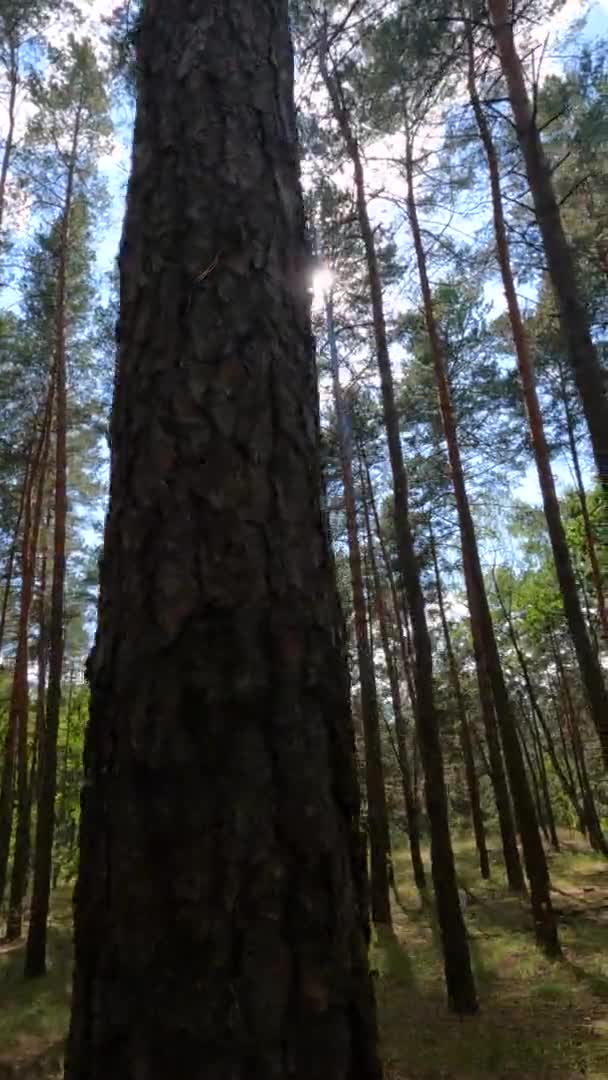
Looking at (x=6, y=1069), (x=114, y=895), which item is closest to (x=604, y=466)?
(x=114, y=895)

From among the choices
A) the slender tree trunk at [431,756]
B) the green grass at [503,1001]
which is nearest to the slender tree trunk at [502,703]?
Result: the green grass at [503,1001]

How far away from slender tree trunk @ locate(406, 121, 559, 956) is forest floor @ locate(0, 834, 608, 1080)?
0.59 meters

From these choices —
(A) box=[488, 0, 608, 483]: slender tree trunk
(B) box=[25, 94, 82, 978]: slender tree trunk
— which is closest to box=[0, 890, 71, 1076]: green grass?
(B) box=[25, 94, 82, 978]: slender tree trunk

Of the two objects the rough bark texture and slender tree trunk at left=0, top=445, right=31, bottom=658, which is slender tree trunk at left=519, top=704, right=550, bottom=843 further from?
the rough bark texture

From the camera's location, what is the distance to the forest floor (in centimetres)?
580

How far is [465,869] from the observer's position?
71.3 feet

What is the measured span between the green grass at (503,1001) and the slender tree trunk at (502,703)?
23.1 inches

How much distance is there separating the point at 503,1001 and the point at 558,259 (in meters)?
7.81

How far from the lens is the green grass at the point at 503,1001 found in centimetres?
573

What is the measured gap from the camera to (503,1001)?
7719 mm

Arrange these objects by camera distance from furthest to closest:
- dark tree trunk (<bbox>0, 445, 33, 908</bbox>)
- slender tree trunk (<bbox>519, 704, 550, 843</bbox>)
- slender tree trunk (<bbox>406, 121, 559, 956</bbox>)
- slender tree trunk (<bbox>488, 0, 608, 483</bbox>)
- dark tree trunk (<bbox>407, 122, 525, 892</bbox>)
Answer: slender tree trunk (<bbox>519, 704, 550, 843</bbox>)
dark tree trunk (<bbox>0, 445, 33, 908</bbox>)
dark tree trunk (<bbox>407, 122, 525, 892</bbox>)
slender tree trunk (<bbox>406, 121, 559, 956</bbox>)
slender tree trunk (<bbox>488, 0, 608, 483</bbox>)

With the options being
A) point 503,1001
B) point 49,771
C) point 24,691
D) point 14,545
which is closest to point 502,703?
point 503,1001

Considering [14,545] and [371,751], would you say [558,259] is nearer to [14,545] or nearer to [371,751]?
[371,751]

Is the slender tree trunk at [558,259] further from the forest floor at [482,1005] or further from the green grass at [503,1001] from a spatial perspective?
the forest floor at [482,1005]
